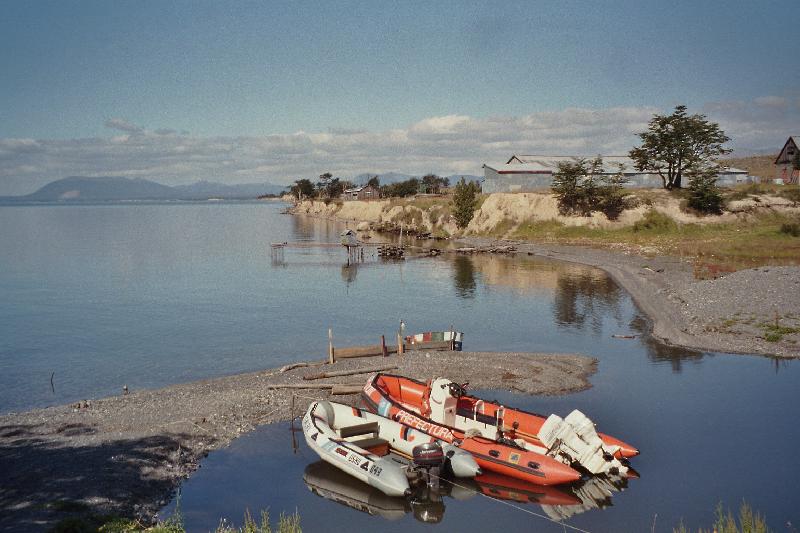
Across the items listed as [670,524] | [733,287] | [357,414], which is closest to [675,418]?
[670,524]

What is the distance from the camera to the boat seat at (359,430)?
2046 centimetres

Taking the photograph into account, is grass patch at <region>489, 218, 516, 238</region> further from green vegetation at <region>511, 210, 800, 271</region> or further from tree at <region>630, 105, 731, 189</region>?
tree at <region>630, 105, 731, 189</region>

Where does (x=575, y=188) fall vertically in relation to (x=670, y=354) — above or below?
above

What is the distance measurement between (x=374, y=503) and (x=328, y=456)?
2180mm

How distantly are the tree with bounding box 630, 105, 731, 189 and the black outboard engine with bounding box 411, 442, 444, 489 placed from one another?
74.6 metres

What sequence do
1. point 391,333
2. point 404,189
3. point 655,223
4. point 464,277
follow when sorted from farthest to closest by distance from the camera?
point 404,189, point 655,223, point 464,277, point 391,333

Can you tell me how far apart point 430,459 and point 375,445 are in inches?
119

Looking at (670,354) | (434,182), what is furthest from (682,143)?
(434,182)

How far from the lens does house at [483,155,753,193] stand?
90.8 meters

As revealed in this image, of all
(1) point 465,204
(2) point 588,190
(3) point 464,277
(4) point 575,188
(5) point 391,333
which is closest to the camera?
(5) point 391,333

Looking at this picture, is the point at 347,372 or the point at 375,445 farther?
the point at 347,372

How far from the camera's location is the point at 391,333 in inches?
1459

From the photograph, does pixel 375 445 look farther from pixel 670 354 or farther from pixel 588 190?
pixel 588 190

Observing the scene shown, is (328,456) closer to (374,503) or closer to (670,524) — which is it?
(374,503)
